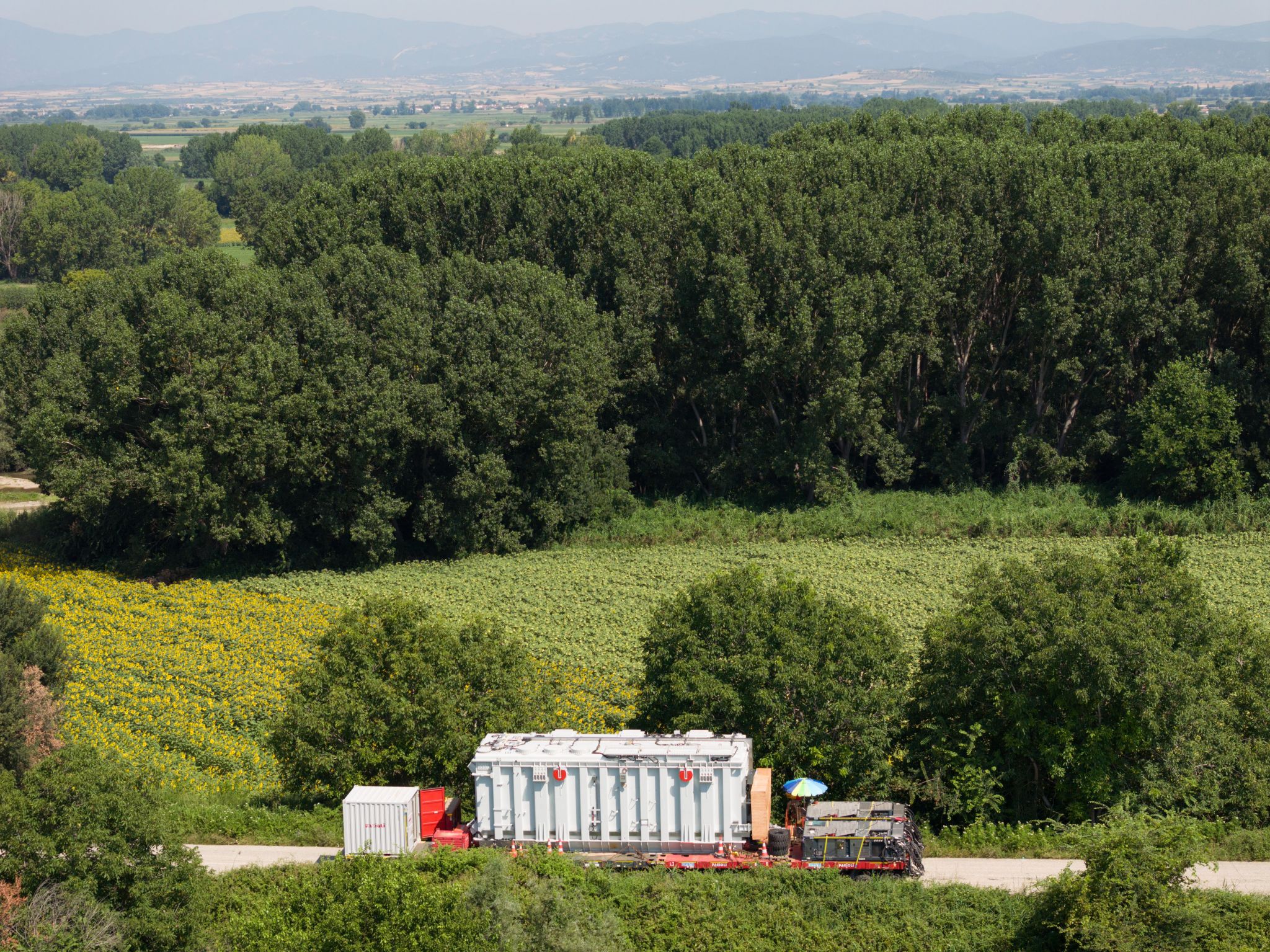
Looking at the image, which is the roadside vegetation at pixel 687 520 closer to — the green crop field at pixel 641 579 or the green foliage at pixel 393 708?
the green foliage at pixel 393 708

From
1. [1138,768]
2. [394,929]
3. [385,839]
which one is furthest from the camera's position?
[1138,768]

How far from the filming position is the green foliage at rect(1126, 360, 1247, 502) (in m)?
50.6

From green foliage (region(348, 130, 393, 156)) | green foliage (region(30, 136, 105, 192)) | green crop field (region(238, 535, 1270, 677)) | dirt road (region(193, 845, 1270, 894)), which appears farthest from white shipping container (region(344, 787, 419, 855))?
green foliage (region(30, 136, 105, 192))

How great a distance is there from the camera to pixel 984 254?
52938 millimetres

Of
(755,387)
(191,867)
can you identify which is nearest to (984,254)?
(755,387)

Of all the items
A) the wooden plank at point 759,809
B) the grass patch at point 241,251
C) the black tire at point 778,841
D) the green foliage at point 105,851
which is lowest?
the black tire at point 778,841

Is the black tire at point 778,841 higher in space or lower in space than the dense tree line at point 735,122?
lower

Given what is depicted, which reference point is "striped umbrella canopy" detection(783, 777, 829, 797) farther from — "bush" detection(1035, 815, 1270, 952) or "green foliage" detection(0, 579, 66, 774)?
"green foliage" detection(0, 579, 66, 774)

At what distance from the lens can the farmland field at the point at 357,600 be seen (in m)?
33.3

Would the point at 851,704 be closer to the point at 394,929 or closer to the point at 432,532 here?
the point at 394,929

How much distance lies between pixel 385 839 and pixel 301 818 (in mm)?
3357

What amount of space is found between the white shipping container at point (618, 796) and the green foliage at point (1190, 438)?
33.6 m

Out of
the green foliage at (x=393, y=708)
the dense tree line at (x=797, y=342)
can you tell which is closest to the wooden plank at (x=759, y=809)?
the green foliage at (x=393, y=708)

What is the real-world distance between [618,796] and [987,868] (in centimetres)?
730
